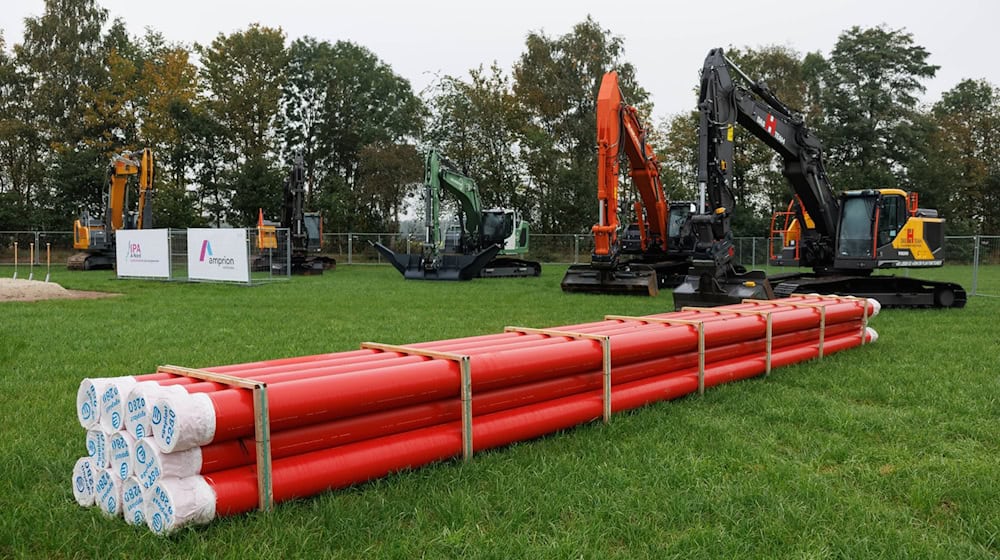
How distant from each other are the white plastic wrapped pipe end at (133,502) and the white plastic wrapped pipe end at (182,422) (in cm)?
34

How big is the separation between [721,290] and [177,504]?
11.8 metres

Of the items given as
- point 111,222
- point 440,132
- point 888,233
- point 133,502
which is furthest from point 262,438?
point 440,132

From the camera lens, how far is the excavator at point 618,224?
17766 mm

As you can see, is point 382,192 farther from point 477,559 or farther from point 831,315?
point 477,559

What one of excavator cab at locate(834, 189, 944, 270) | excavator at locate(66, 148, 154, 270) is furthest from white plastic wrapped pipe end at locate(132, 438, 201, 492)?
excavator at locate(66, 148, 154, 270)

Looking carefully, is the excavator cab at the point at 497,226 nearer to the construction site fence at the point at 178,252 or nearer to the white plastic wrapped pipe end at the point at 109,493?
the construction site fence at the point at 178,252

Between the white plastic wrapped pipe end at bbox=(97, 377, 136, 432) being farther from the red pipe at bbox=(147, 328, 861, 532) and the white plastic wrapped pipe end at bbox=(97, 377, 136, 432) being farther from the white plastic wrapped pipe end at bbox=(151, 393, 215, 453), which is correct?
the red pipe at bbox=(147, 328, 861, 532)

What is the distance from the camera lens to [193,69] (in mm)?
46938

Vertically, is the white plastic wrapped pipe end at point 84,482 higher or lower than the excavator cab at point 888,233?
lower

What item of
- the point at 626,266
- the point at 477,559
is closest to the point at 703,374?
the point at 477,559

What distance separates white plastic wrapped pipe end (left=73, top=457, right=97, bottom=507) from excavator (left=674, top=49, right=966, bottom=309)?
37.6ft

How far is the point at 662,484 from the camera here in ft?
14.2

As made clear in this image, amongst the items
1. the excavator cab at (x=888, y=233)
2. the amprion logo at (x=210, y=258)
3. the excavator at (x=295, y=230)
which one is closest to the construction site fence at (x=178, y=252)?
the excavator at (x=295, y=230)

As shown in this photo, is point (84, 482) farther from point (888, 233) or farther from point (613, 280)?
point (888, 233)
